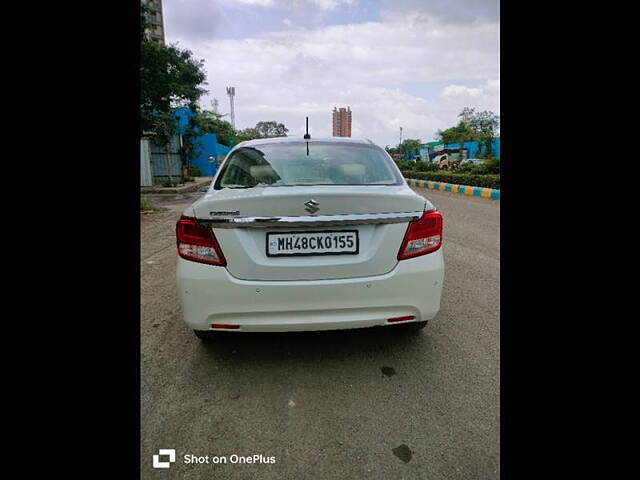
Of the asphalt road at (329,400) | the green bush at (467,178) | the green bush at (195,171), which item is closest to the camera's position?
the asphalt road at (329,400)

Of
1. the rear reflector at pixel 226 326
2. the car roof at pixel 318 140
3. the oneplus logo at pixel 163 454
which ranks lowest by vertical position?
the oneplus logo at pixel 163 454

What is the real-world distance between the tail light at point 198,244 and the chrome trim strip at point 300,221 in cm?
5

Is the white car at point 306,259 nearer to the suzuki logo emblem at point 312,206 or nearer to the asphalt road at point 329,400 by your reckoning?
the suzuki logo emblem at point 312,206

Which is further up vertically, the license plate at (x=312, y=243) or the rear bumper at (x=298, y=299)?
the license plate at (x=312, y=243)

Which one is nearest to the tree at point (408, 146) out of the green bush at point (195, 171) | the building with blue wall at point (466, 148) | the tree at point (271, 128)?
the building with blue wall at point (466, 148)

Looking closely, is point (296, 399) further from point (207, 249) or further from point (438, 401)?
point (207, 249)

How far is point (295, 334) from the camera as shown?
2297 mm

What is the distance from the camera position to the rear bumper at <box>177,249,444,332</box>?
1.67 metres

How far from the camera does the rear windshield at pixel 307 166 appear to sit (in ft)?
6.93

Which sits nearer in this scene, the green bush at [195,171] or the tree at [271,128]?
the green bush at [195,171]

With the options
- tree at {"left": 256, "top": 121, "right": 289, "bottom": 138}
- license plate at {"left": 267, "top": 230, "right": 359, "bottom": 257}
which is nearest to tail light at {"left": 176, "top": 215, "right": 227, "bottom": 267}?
license plate at {"left": 267, "top": 230, "right": 359, "bottom": 257}

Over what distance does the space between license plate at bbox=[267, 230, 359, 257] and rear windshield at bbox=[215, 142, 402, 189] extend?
1.34ft
